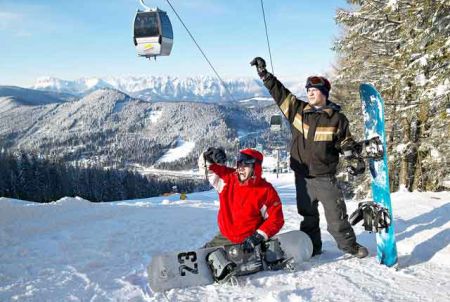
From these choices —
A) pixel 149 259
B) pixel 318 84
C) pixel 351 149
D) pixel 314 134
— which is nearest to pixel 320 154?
pixel 314 134

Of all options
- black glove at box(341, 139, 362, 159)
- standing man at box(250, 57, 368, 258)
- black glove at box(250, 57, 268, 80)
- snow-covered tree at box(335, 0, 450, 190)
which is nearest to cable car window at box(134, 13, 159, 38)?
snow-covered tree at box(335, 0, 450, 190)

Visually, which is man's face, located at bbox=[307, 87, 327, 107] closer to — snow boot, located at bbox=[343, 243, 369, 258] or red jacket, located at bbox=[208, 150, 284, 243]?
red jacket, located at bbox=[208, 150, 284, 243]

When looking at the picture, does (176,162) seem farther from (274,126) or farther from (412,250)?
(412,250)

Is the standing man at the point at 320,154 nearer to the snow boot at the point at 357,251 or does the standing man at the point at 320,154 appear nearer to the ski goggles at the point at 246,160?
the snow boot at the point at 357,251

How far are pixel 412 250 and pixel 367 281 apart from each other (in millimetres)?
1361

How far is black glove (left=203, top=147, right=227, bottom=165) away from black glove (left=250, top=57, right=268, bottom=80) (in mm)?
1093

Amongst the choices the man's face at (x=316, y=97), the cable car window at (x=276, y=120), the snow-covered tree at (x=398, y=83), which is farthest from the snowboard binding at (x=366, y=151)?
the cable car window at (x=276, y=120)

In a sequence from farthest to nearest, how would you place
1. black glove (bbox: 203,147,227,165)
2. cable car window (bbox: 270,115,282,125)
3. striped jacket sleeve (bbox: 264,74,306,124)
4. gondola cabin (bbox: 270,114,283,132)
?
1. cable car window (bbox: 270,115,282,125)
2. gondola cabin (bbox: 270,114,283,132)
3. striped jacket sleeve (bbox: 264,74,306,124)
4. black glove (bbox: 203,147,227,165)

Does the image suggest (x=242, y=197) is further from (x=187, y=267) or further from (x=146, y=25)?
(x=146, y=25)

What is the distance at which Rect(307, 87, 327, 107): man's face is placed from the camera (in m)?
4.37

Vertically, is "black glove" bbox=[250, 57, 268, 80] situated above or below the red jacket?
Answer: above

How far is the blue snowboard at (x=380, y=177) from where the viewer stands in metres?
4.13

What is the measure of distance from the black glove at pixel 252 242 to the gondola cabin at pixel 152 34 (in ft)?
27.0

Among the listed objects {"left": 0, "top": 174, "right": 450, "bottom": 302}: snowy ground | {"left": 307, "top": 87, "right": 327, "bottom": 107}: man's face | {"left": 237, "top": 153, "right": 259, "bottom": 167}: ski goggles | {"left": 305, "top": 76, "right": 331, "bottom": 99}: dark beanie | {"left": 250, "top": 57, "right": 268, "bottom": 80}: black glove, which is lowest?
{"left": 0, "top": 174, "right": 450, "bottom": 302}: snowy ground
